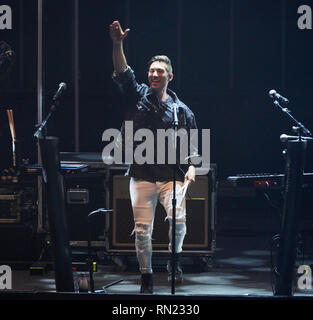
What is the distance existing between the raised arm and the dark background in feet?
21.7

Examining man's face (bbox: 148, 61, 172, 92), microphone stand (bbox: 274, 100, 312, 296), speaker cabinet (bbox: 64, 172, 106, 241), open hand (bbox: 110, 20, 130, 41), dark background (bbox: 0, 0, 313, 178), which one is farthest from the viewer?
dark background (bbox: 0, 0, 313, 178)

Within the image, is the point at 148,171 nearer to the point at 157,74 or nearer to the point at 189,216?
the point at 157,74

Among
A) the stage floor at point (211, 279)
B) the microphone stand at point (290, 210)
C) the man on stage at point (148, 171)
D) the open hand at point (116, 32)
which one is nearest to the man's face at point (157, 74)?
the man on stage at point (148, 171)

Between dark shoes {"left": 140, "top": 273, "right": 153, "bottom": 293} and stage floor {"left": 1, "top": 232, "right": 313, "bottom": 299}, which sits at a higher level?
dark shoes {"left": 140, "top": 273, "right": 153, "bottom": 293}

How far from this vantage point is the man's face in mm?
5531

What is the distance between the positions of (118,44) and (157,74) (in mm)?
518

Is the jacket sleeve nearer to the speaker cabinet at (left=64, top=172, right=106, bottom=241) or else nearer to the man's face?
the man's face

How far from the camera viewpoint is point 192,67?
1192 cm

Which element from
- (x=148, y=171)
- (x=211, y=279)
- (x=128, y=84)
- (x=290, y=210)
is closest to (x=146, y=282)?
(x=148, y=171)

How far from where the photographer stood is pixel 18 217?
22.7 feet

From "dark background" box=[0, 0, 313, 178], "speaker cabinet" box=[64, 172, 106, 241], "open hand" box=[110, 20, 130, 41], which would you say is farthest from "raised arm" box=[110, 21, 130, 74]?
"dark background" box=[0, 0, 313, 178]

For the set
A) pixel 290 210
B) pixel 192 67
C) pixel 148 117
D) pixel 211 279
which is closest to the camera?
pixel 290 210

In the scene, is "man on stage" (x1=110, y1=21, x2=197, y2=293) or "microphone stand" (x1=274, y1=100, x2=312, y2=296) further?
"man on stage" (x1=110, y1=21, x2=197, y2=293)
